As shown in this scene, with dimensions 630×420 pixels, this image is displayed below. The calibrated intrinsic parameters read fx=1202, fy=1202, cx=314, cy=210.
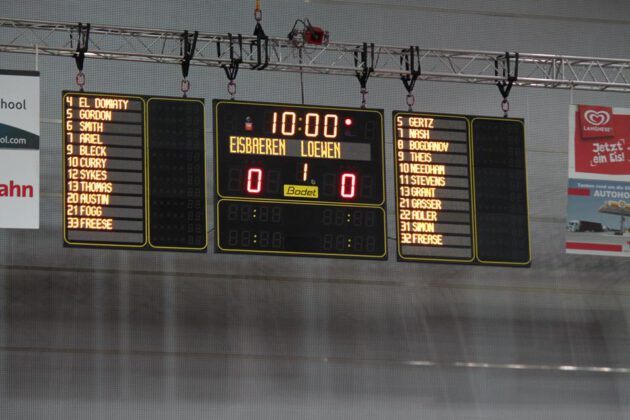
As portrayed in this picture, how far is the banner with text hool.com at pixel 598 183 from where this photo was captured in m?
11.6

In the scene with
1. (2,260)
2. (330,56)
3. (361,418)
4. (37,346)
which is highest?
(330,56)

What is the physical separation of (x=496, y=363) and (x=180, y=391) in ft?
11.8

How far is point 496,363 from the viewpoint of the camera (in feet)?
44.3

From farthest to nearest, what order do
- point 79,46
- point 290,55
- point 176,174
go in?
point 290,55 → point 79,46 → point 176,174

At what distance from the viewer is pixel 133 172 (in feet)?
34.2

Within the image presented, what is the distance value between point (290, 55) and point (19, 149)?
11.5 ft

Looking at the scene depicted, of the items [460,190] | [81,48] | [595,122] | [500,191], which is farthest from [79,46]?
[595,122]

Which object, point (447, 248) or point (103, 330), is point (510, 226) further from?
point (103, 330)

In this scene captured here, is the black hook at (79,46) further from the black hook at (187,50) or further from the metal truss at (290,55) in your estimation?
the black hook at (187,50)

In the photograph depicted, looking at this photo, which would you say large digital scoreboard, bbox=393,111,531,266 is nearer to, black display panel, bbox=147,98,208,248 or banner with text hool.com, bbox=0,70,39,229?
black display panel, bbox=147,98,208,248

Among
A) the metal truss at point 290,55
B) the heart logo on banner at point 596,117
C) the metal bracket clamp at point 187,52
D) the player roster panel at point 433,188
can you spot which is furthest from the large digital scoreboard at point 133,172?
the heart logo on banner at point 596,117

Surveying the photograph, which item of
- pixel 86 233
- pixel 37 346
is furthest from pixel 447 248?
pixel 37 346

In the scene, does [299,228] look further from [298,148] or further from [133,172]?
[133,172]

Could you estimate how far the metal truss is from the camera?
1114 cm
